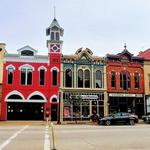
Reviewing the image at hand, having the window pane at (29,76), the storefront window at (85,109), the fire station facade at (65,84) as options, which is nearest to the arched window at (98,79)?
the fire station facade at (65,84)

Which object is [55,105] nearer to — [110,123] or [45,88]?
[45,88]

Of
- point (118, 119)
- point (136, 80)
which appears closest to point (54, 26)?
point (136, 80)

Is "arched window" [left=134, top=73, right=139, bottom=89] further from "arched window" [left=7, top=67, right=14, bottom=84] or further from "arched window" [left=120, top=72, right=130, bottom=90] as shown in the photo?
"arched window" [left=7, top=67, right=14, bottom=84]

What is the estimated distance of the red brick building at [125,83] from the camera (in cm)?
4484

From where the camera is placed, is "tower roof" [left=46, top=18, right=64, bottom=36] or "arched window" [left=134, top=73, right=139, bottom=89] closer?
"tower roof" [left=46, top=18, right=64, bottom=36]

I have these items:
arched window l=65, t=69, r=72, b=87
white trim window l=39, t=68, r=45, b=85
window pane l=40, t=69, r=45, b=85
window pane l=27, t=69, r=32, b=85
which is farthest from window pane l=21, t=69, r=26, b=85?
arched window l=65, t=69, r=72, b=87

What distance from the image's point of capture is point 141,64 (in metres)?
46.8

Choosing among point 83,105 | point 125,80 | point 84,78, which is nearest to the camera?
point 83,105

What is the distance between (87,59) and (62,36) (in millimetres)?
4890

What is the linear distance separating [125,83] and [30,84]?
13595 mm

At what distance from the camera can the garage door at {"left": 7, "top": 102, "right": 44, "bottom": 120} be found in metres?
41.1

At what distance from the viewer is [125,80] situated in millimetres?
45719

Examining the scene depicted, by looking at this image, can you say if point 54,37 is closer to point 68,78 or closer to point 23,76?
point 68,78

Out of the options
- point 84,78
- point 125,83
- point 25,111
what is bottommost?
point 25,111
